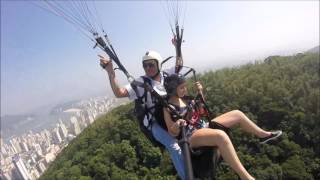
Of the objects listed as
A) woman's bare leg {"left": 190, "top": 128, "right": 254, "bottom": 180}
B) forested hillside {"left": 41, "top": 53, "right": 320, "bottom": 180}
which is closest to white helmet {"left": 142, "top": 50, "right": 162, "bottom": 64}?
woman's bare leg {"left": 190, "top": 128, "right": 254, "bottom": 180}

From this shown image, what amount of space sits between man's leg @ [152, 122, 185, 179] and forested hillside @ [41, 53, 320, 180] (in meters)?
27.9

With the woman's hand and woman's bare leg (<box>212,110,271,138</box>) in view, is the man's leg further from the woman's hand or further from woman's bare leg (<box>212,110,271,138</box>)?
woman's bare leg (<box>212,110,271,138</box>)

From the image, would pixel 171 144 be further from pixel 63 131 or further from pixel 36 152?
pixel 63 131

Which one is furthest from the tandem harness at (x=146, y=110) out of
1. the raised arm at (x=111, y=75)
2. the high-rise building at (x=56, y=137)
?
the high-rise building at (x=56, y=137)

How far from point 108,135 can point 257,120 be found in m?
18.7

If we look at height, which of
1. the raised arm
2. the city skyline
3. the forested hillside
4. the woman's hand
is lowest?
the city skyline

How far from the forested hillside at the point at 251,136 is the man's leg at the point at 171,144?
91.4 ft

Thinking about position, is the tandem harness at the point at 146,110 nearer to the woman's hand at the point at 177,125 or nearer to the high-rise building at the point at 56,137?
the woman's hand at the point at 177,125

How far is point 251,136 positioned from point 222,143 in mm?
34962

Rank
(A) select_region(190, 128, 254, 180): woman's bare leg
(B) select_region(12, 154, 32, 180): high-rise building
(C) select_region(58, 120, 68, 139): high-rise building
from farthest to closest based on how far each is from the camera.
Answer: (C) select_region(58, 120, 68, 139): high-rise building → (B) select_region(12, 154, 32, 180): high-rise building → (A) select_region(190, 128, 254, 180): woman's bare leg

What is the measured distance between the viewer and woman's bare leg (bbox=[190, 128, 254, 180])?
3582mm

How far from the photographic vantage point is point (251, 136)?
3728 cm

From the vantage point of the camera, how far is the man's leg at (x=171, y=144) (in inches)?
157

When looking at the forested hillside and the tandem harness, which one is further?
the forested hillside
